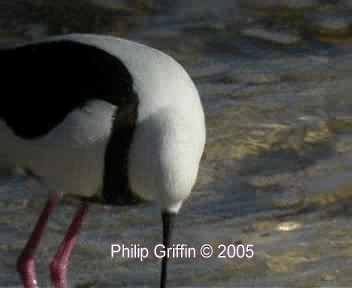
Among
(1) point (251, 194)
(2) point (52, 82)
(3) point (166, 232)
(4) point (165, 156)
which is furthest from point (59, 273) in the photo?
(1) point (251, 194)

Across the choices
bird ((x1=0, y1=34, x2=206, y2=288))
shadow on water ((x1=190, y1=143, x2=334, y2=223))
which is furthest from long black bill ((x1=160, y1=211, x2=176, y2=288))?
shadow on water ((x1=190, y1=143, x2=334, y2=223))

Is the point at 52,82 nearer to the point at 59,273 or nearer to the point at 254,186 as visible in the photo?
the point at 59,273

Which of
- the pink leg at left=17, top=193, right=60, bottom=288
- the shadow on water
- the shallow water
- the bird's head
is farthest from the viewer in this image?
the shadow on water

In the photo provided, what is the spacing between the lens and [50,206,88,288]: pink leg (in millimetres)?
5055

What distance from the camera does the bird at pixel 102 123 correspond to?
4426mm

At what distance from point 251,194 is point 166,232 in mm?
1332

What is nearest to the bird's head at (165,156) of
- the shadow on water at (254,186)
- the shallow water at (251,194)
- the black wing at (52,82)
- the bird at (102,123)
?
the bird at (102,123)

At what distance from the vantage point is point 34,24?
8.03m

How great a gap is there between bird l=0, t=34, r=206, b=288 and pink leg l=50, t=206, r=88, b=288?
0.37ft

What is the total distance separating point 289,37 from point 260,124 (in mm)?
1484

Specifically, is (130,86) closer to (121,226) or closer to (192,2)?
(121,226)

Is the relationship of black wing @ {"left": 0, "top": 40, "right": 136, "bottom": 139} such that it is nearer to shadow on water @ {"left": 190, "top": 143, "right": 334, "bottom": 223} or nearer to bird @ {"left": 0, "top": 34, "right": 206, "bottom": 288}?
bird @ {"left": 0, "top": 34, "right": 206, "bottom": 288}

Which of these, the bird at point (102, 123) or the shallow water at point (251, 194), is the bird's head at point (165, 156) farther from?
the shallow water at point (251, 194)

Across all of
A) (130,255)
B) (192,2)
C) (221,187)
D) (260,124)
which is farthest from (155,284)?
(192,2)
